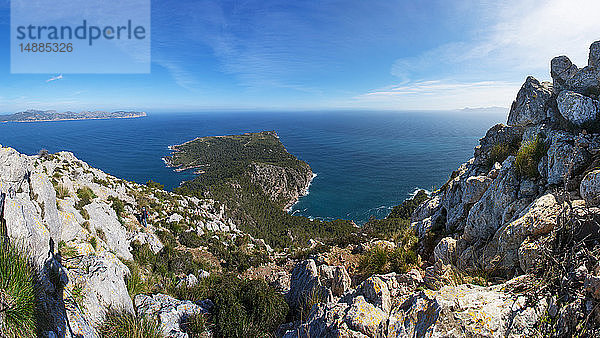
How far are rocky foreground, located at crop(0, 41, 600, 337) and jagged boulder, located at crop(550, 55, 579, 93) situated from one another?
0.05 m

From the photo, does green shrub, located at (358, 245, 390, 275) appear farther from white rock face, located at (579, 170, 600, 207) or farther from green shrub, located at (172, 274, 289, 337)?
white rock face, located at (579, 170, 600, 207)

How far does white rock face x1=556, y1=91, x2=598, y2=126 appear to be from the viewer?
827cm

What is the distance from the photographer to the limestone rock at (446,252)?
26.2ft

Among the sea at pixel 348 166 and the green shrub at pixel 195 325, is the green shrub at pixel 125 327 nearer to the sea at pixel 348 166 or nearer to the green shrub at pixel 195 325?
the green shrub at pixel 195 325

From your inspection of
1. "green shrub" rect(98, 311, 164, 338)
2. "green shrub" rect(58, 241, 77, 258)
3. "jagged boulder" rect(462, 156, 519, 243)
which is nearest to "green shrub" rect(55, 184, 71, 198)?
"green shrub" rect(58, 241, 77, 258)

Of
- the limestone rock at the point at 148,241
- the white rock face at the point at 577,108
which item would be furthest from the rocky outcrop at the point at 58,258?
the white rock face at the point at 577,108

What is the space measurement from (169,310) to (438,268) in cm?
750

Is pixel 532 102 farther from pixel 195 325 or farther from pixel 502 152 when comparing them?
pixel 195 325

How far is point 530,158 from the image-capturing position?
809cm

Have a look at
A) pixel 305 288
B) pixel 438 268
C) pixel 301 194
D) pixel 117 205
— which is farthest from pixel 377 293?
pixel 301 194

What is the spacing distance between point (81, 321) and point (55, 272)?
1289 millimetres

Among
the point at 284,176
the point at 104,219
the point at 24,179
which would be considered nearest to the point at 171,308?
the point at 24,179

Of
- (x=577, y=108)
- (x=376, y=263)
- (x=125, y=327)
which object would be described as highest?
(x=577, y=108)

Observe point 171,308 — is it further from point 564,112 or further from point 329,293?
point 564,112
